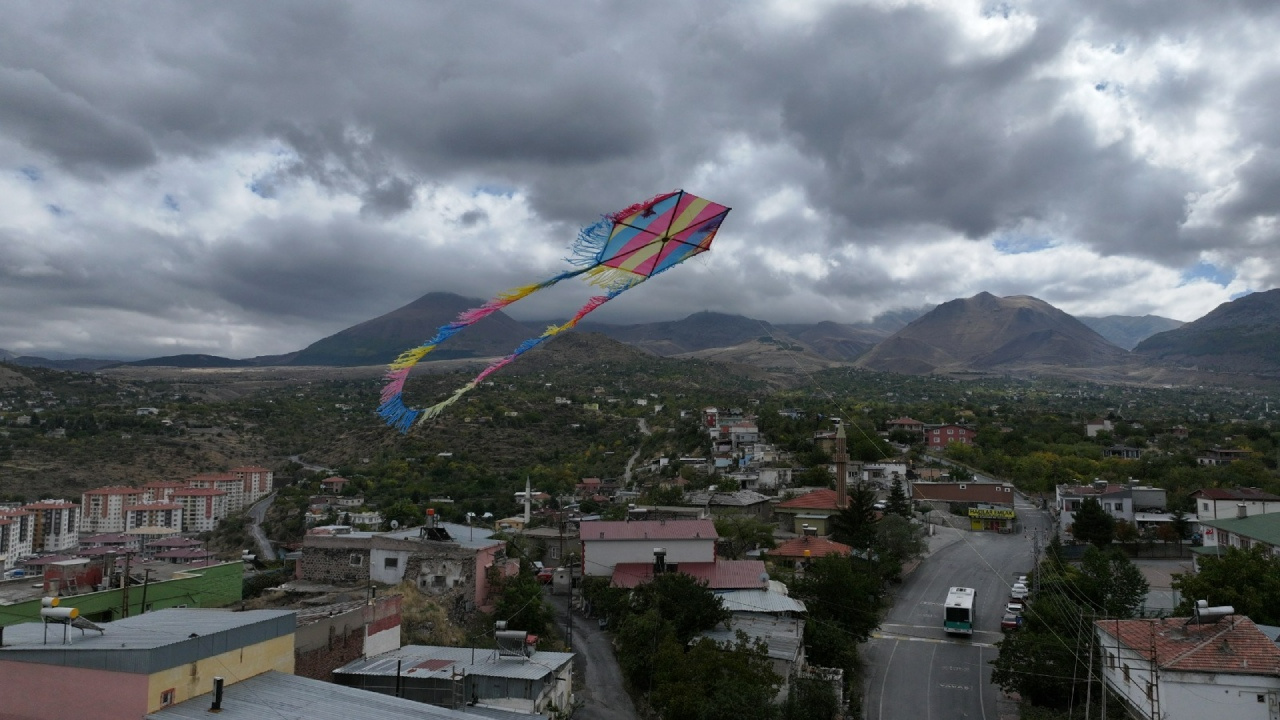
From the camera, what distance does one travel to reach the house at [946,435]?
268 ft

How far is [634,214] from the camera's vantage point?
1044 centimetres

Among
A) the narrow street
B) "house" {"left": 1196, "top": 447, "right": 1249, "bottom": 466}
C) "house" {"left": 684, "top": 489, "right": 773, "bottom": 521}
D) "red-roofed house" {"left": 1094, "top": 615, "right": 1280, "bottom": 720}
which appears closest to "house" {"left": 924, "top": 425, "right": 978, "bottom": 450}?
"house" {"left": 1196, "top": 447, "right": 1249, "bottom": 466}

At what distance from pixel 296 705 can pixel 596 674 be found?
13002mm

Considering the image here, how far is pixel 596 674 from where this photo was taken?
936 inches

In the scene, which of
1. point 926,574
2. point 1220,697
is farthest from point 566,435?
point 1220,697

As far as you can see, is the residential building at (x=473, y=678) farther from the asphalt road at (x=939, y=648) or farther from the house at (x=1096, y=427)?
the house at (x=1096, y=427)

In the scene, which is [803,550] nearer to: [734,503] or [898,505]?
[734,503]

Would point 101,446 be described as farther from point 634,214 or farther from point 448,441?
point 634,214

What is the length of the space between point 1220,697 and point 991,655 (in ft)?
33.8

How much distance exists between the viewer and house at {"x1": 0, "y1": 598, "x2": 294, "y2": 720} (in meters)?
10.8

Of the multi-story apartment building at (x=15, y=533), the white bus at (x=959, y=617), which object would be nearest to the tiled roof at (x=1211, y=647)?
the white bus at (x=959, y=617)

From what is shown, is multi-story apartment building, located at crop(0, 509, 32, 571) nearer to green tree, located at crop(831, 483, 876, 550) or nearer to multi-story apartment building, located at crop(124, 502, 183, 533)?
multi-story apartment building, located at crop(124, 502, 183, 533)

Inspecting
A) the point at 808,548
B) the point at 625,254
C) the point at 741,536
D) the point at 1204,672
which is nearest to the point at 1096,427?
the point at 741,536

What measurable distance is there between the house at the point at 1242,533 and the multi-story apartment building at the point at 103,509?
76905mm
